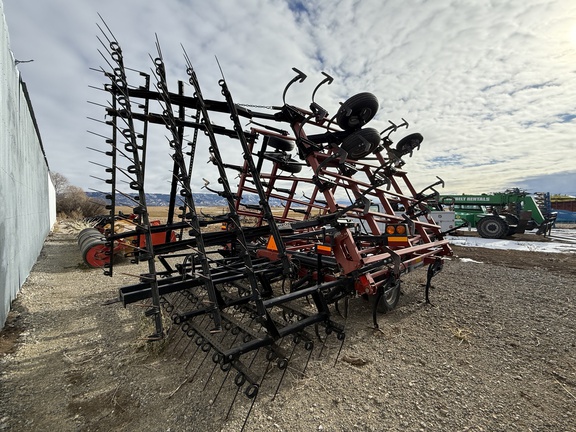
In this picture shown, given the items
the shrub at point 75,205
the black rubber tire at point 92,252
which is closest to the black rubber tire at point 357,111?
the black rubber tire at point 92,252

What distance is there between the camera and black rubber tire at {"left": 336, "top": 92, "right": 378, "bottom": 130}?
4789mm

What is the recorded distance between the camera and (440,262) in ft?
17.2

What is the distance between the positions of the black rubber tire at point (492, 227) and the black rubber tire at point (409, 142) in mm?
11427

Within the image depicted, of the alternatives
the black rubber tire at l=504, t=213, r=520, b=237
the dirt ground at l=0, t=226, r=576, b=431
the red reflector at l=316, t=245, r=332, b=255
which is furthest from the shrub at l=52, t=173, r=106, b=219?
the black rubber tire at l=504, t=213, r=520, b=237

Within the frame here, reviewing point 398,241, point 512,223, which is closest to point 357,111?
point 398,241

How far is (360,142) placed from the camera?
471 cm

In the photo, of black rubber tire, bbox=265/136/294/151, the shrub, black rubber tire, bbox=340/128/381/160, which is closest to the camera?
black rubber tire, bbox=340/128/381/160

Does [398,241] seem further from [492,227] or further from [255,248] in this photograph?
[492,227]

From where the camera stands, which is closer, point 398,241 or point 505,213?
point 398,241

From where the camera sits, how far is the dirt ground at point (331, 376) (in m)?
2.38

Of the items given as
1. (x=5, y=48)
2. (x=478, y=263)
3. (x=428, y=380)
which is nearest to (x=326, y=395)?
(x=428, y=380)

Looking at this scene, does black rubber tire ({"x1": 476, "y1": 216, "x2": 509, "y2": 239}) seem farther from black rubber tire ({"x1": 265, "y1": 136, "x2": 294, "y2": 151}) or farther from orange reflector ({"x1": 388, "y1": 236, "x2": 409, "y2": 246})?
Answer: orange reflector ({"x1": 388, "y1": 236, "x2": 409, "y2": 246})

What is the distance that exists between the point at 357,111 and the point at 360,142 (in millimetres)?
620

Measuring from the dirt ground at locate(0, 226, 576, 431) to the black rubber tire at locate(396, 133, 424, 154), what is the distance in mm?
3901
